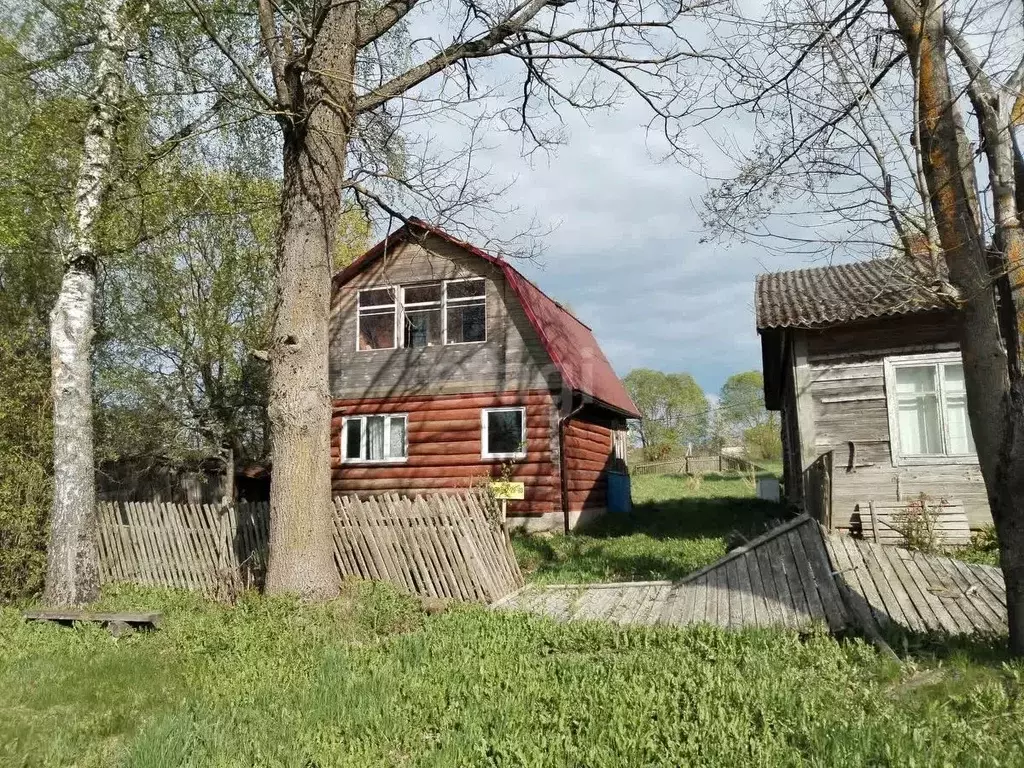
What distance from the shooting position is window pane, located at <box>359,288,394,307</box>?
18.0 meters

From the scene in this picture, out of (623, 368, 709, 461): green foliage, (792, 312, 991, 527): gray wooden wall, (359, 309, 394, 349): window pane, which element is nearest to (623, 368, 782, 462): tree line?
(623, 368, 709, 461): green foliage

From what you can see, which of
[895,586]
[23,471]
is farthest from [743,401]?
[23,471]

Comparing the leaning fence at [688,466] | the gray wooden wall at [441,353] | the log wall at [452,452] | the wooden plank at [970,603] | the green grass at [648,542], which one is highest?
the gray wooden wall at [441,353]

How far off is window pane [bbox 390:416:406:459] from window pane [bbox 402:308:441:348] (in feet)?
6.35

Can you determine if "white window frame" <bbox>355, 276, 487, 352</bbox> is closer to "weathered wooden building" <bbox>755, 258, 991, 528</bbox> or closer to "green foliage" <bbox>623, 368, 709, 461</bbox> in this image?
"weathered wooden building" <bbox>755, 258, 991, 528</bbox>

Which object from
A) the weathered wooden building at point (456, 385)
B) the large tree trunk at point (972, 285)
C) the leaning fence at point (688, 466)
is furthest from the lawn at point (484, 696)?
the leaning fence at point (688, 466)

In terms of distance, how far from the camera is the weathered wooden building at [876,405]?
35.6ft

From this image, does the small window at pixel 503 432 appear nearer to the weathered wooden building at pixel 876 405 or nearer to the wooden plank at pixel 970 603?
the weathered wooden building at pixel 876 405

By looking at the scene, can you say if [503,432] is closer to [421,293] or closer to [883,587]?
[421,293]

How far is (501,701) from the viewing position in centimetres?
447

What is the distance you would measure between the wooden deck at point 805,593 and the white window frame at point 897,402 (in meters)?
3.10

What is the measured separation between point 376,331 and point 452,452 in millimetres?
4145

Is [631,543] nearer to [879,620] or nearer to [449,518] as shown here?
[449,518]

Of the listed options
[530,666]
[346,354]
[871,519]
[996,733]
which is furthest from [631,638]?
[346,354]
